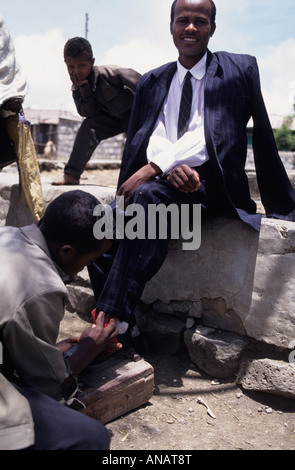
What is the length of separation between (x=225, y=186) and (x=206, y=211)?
180 mm

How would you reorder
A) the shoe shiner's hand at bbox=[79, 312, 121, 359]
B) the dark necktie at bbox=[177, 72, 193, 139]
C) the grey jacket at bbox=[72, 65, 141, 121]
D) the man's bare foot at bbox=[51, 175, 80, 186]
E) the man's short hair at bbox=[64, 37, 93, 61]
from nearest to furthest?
the shoe shiner's hand at bbox=[79, 312, 121, 359], the dark necktie at bbox=[177, 72, 193, 139], the man's short hair at bbox=[64, 37, 93, 61], the grey jacket at bbox=[72, 65, 141, 121], the man's bare foot at bbox=[51, 175, 80, 186]

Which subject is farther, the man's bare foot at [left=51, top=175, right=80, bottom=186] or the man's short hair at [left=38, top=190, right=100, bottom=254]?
the man's bare foot at [left=51, top=175, right=80, bottom=186]

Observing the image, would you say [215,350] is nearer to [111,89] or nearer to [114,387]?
[114,387]

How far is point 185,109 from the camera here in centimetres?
263

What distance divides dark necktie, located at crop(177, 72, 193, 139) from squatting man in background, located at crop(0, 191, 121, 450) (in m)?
1.00

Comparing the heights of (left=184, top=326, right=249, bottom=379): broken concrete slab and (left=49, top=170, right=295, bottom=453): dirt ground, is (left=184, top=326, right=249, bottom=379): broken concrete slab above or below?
above

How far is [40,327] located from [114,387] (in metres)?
0.77

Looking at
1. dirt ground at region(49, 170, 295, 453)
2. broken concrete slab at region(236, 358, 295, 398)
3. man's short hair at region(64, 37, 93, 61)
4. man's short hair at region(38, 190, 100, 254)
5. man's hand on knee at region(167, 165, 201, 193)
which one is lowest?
dirt ground at region(49, 170, 295, 453)

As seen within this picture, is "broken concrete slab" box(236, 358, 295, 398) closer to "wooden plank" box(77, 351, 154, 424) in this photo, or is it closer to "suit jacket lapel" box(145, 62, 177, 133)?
"wooden plank" box(77, 351, 154, 424)

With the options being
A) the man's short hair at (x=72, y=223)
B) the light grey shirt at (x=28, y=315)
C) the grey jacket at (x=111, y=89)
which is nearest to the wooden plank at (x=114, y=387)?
the light grey shirt at (x=28, y=315)

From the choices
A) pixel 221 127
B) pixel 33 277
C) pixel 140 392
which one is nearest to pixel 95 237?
pixel 33 277

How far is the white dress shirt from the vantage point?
8.21 feet

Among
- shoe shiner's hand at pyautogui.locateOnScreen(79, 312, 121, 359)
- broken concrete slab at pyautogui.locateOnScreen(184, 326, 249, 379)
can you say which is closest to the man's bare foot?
broken concrete slab at pyautogui.locateOnScreen(184, 326, 249, 379)

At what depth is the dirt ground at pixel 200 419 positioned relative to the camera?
83.0 inches
